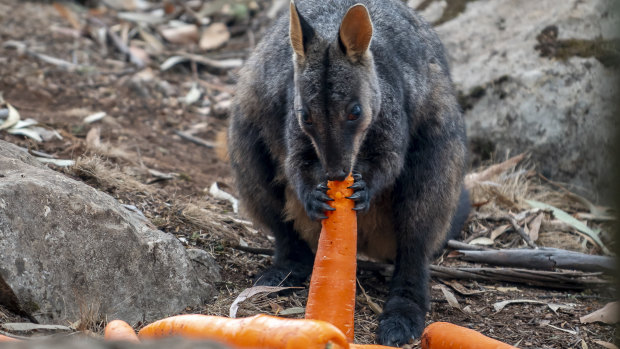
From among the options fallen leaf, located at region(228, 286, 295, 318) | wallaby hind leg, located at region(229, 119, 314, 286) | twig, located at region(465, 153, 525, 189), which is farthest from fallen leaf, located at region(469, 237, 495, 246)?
fallen leaf, located at region(228, 286, 295, 318)

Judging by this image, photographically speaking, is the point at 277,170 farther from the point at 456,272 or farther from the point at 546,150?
the point at 546,150

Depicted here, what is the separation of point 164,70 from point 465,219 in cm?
485

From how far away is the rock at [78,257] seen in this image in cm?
355

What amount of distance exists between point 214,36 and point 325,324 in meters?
7.83

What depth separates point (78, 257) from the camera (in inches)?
148

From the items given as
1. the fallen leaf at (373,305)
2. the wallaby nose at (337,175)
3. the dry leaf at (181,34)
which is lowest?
the fallen leaf at (373,305)

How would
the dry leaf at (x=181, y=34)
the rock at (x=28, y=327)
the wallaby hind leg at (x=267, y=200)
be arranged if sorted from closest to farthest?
the rock at (x=28, y=327), the wallaby hind leg at (x=267, y=200), the dry leaf at (x=181, y=34)

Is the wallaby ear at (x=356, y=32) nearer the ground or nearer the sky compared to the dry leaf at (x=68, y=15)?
nearer the sky

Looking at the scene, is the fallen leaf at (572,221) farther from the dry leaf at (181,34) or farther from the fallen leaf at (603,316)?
the dry leaf at (181,34)

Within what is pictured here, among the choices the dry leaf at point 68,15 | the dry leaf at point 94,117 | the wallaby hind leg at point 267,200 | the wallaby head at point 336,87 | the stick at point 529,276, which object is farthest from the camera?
the dry leaf at point 68,15

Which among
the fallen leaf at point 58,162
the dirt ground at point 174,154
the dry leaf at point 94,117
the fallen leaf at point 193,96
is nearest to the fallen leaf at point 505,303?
the dirt ground at point 174,154

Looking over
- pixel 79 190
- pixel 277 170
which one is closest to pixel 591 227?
pixel 277 170

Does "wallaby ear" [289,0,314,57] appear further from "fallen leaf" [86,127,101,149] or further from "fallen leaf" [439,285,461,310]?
"fallen leaf" [86,127,101,149]

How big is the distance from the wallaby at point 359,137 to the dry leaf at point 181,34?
504cm
